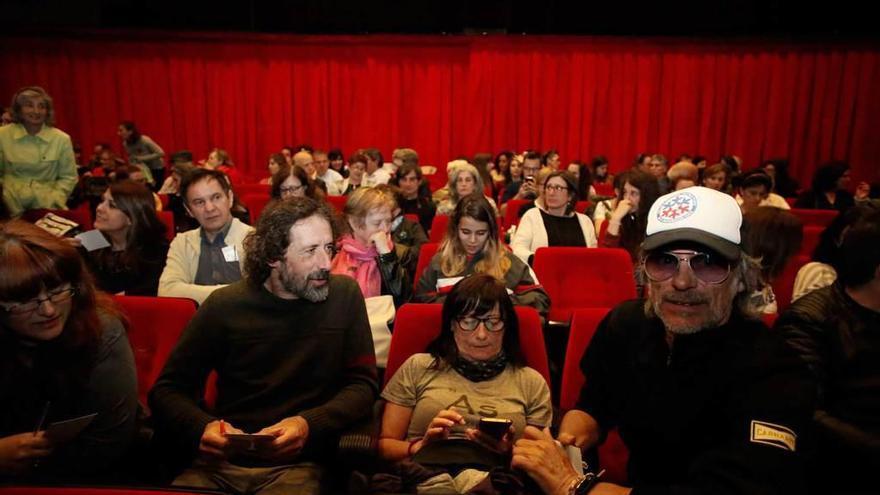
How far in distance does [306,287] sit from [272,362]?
0.99 feet

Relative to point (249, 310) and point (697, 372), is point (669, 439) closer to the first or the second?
point (697, 372)

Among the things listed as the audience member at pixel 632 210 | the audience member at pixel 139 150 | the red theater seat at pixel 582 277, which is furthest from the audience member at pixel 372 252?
the audience member at pixel 139 150

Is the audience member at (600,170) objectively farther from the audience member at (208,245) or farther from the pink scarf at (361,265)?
the audience member at (208,245)

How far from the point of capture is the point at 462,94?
11.9m

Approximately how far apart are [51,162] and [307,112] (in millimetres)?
7854

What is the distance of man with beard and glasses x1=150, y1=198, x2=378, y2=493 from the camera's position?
6.54 ft

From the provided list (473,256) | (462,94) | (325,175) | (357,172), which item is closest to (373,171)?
(357,172)

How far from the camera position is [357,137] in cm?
1234

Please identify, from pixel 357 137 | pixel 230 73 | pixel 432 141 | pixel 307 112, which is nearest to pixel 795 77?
pixel 432 141

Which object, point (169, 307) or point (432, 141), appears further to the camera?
point (432, 141)

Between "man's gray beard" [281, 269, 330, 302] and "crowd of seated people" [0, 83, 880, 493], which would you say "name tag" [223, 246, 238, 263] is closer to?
"crowd of seated people" [0, 83, 880, 493]

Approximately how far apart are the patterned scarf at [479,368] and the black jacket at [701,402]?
1.53 feet

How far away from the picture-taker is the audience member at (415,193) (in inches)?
233

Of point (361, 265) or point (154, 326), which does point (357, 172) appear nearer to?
point (361, 265)
